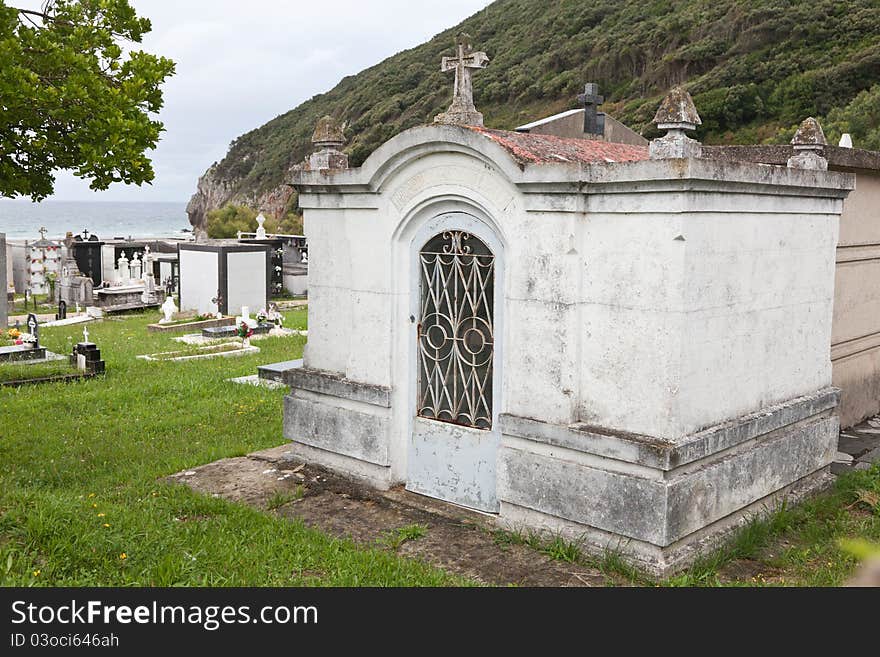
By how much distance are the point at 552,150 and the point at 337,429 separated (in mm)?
2786

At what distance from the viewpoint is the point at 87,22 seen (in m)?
6.73

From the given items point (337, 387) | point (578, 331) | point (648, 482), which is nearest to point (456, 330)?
point (578, 331)

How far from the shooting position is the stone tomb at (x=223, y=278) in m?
19.5

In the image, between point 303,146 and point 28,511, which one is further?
point 303,146

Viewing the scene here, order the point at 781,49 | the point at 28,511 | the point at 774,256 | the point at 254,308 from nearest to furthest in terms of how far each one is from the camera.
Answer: the point at 28,511, the point at 774,256, the point at 254,308, the point at 781,49

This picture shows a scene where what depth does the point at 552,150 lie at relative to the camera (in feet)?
20.1

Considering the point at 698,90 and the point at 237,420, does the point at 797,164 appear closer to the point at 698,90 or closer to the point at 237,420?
the point at 237,420

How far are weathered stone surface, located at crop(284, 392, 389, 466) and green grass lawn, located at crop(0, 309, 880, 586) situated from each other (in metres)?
0.91

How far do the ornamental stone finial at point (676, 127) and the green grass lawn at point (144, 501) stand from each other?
2831 millimetres

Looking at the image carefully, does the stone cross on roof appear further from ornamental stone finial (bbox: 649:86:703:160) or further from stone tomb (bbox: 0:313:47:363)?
stone tomb (bbox: 0:313:47:363)

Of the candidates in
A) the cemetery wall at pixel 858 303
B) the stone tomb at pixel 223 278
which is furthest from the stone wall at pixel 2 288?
the cemetery wall at pixel 858 303

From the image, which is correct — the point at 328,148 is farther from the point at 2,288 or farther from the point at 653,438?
the point at 2,288
